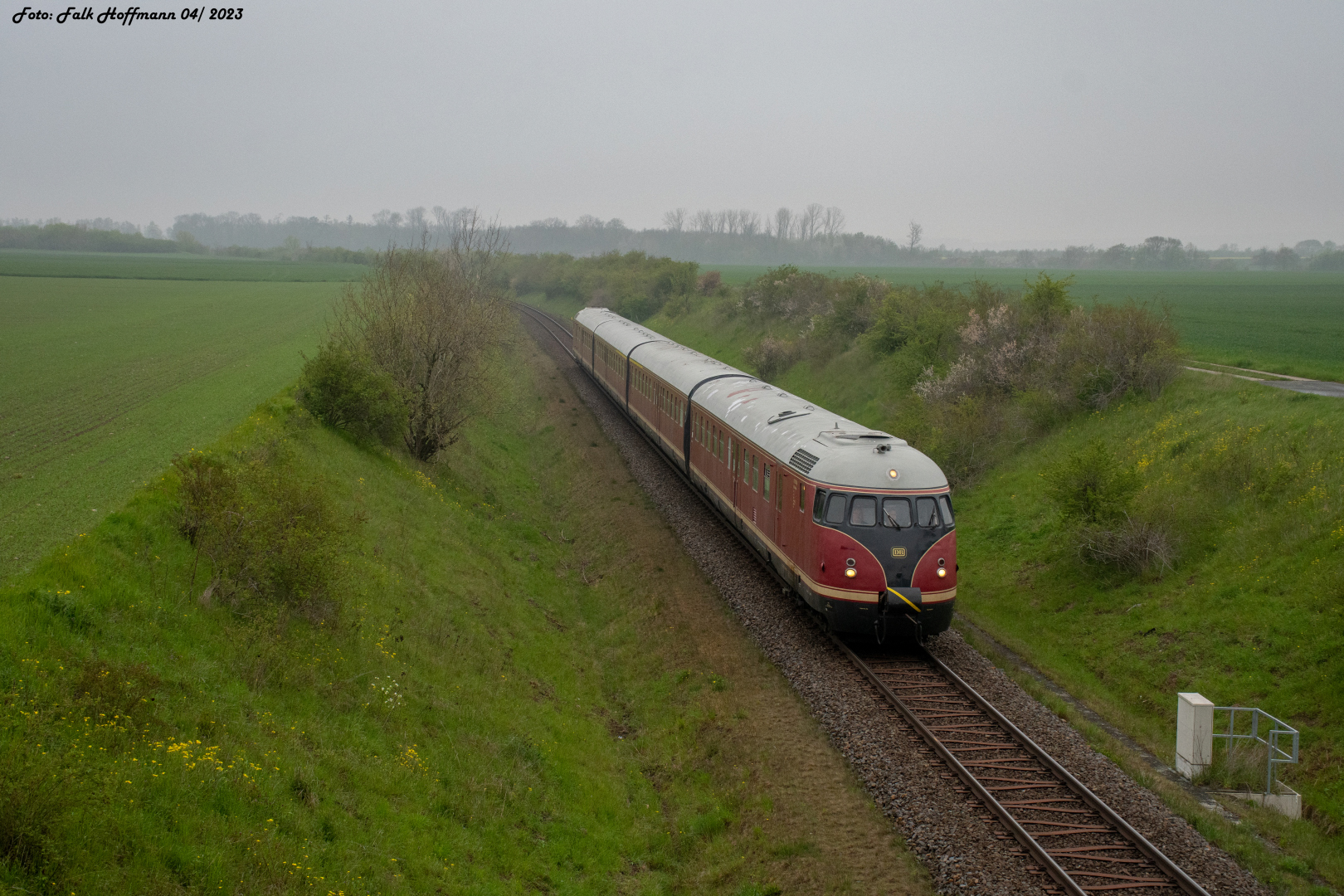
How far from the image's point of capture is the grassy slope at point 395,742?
6816 millimetres

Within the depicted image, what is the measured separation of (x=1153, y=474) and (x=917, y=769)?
12624 millimetres

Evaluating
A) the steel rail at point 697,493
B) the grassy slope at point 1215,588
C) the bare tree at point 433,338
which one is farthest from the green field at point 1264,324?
the bare tree at point 433,338

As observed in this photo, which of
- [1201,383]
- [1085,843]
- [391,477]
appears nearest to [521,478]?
[391,477]

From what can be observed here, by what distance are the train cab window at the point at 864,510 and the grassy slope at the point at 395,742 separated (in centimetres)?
289

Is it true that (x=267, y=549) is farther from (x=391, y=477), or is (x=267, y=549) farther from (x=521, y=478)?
(x=521, y=478)

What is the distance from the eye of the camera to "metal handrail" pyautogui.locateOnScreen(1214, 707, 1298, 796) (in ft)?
36.7

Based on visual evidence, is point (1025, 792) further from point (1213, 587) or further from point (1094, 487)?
point (1094, 487)

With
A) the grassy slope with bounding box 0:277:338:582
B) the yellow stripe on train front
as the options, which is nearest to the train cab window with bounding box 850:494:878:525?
the yellow stripe on train front

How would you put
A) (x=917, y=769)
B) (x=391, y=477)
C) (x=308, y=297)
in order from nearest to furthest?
(x=917, y=769)
(x=391, y=477)
(x=308, y=297)

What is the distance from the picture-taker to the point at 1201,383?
2403 cm

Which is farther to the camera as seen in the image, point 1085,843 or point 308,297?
point 308,297

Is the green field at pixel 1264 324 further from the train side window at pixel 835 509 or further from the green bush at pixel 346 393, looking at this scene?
the green bush at pixel 346 393

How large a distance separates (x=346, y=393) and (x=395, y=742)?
13776 mm

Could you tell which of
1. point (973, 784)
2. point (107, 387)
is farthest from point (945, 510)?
point (107, 387)
